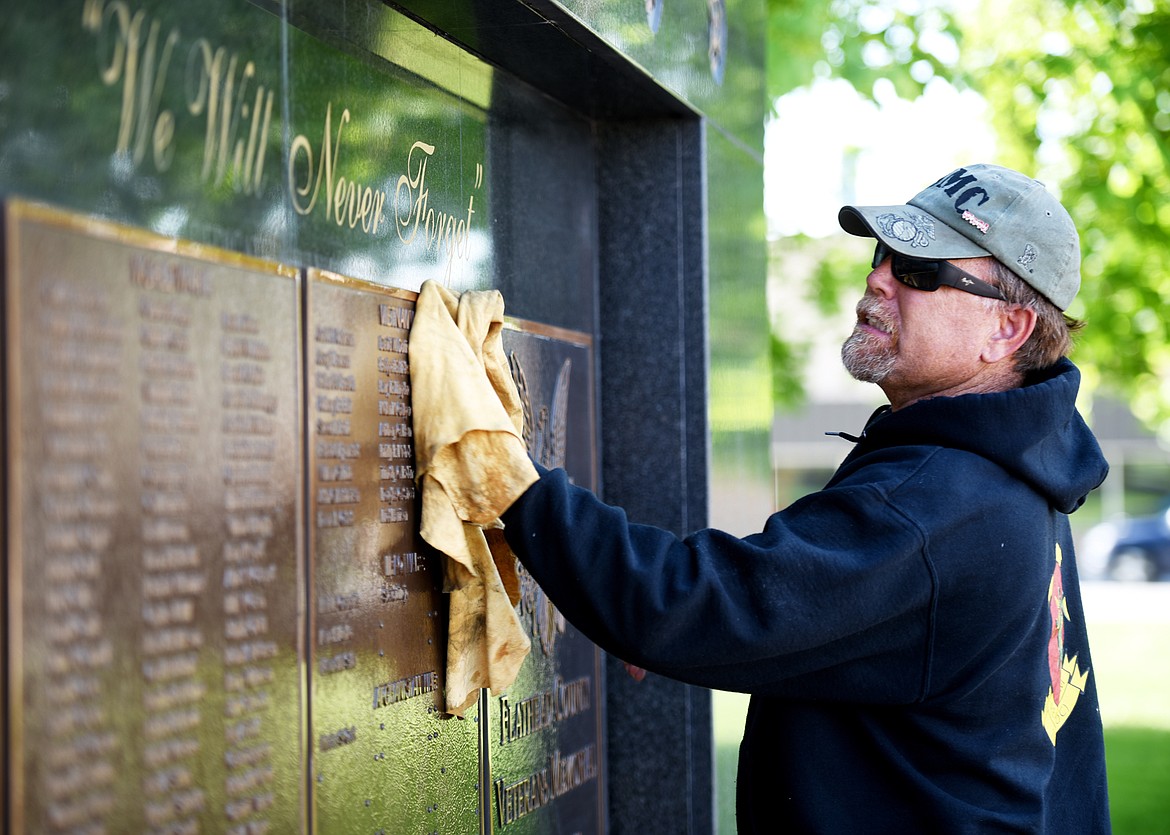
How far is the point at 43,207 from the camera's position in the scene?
5.41ft

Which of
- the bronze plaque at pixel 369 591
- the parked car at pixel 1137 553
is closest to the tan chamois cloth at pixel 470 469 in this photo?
the bronze plaque at pixel 369 591

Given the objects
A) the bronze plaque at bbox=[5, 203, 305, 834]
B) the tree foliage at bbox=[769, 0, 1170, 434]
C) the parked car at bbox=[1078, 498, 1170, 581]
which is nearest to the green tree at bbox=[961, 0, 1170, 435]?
the tree foliage at bbox=[769, 0, 1170, 434]

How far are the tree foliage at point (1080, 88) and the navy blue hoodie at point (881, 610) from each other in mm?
5281

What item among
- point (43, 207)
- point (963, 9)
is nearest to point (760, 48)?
point (43, 207)

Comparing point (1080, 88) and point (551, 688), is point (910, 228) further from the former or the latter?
point (1080, 88)

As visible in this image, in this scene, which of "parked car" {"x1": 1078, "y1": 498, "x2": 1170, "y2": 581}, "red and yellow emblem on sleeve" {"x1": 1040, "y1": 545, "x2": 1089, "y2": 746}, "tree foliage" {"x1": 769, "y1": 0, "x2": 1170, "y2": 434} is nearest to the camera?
"red and yellow emblem on sleeve" {"x1": 1040, "y1": 545, "x2": 1089, "y2": 746}

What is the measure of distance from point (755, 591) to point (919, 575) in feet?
1.07

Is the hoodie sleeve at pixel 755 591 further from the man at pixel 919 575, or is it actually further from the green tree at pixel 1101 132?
the green tree at pixel 1101 132

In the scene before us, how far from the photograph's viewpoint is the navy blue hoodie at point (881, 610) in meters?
2.34

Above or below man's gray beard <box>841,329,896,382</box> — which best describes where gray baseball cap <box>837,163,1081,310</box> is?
above

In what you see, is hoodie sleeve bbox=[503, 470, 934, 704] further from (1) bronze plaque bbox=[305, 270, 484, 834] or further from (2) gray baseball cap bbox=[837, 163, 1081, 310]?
(2) gray baseball cap bbox=[837, 163, 1081, 310]

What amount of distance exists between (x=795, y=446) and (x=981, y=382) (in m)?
29.1

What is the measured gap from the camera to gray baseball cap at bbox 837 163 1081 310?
2912 mm

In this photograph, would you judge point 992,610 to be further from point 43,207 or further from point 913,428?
point 43,207
